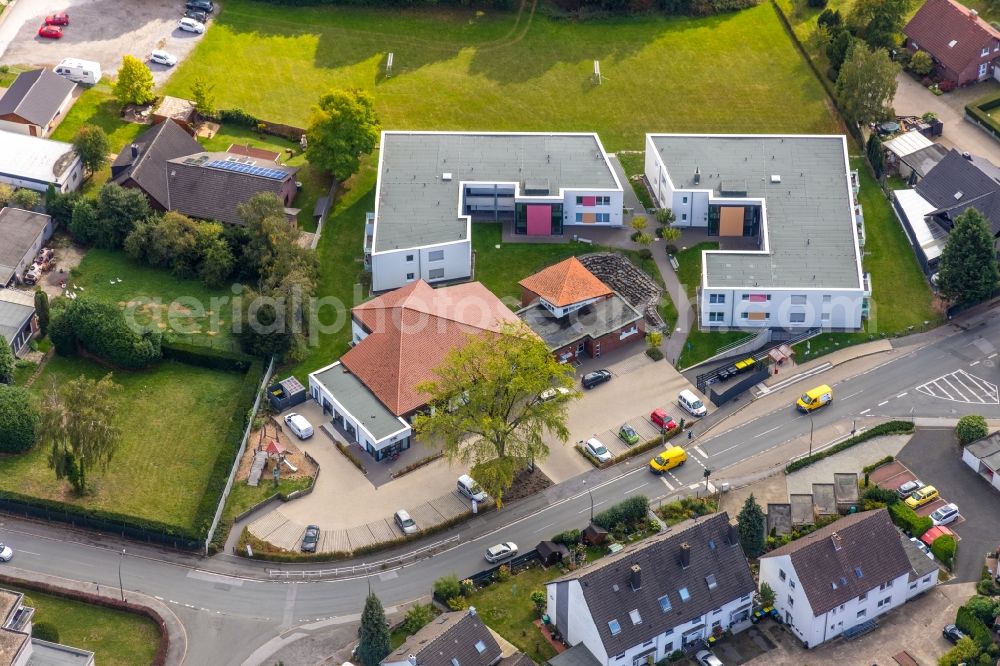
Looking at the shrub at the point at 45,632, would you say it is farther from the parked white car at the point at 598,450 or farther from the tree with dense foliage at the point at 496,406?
the parked white car at the point at 598,450

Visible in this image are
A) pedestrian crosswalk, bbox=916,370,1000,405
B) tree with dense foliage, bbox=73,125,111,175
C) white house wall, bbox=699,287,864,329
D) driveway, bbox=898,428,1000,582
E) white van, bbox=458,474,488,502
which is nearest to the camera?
driveway, bbox=898,428,1000,582

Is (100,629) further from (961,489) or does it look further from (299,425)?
(961,489)

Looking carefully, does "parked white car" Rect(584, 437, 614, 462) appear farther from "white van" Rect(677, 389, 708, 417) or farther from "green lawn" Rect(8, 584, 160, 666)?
"green lawn" Rect(8, 584, 160, 666)

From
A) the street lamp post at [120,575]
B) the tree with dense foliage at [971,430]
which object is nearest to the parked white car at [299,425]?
the street lamp post at [120,575]

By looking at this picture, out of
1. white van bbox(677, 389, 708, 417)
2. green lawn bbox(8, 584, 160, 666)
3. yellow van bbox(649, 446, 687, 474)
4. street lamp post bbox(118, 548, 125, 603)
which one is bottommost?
green lawn bbox(8, 584, 160, 666)

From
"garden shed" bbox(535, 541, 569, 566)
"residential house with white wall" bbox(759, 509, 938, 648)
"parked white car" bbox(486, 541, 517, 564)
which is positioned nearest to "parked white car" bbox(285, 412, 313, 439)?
"parked white car" bbox(486, 541, 517, 564)

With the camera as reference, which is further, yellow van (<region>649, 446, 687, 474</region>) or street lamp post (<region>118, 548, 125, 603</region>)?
yellow van (<region>649, 446, 687, 474</region>)

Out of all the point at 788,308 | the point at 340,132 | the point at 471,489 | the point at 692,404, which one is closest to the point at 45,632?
the point at 471,489
